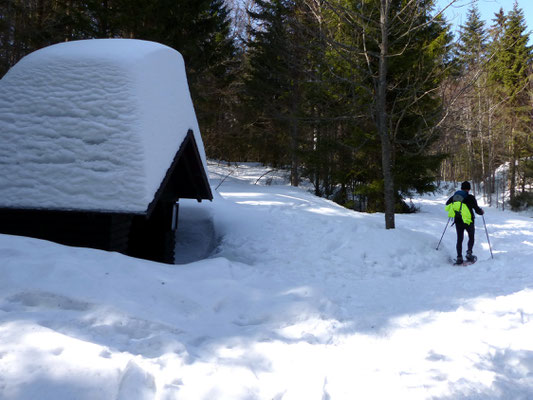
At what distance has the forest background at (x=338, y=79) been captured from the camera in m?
9.82

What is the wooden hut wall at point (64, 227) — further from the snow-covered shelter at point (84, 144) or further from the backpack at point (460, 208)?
the backpack at point (460, 208)

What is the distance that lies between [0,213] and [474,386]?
25.0ft

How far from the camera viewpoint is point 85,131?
6.16m

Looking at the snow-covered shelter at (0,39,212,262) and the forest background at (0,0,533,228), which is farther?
the forest background at (0,0,533,228)

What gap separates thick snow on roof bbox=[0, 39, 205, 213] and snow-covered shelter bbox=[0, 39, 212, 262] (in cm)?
2

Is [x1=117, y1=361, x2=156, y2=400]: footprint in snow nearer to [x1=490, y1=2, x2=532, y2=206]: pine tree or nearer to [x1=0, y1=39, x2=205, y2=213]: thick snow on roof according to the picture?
[x1=0, y1=39, x2=205, y2=213]: thick snow on roof

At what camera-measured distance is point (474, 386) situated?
2869 millimetres

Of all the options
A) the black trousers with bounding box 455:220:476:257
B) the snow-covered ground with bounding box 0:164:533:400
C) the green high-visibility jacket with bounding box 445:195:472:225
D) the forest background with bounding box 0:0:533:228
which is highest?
the forest background with bounding box 0:0:533:228

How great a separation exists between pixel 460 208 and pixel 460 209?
2 centimetres

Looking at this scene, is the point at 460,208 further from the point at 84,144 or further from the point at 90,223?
the point at 84,144

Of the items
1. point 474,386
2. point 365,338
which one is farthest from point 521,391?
point 365,338

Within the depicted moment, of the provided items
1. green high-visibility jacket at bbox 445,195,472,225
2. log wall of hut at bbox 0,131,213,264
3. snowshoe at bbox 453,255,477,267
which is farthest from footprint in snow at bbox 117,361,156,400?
green high-visibility jacket at bbox 445,195,472,225

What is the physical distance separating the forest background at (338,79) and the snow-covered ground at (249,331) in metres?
4.75

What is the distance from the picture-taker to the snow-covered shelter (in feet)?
18.9
